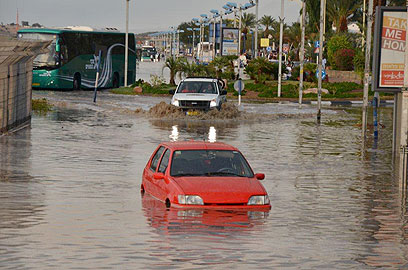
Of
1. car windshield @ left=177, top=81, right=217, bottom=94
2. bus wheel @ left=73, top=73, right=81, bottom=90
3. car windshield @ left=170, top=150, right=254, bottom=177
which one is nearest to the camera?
car windshield @ left=170, top=150, right=254, bottom=177

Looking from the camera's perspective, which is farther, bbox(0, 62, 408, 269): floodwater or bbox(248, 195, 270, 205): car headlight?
bbox(248, 195, 270, 205): car headlight

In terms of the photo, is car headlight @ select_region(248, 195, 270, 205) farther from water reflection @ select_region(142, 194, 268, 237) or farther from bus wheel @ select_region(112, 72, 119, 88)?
bus wheel @ select_region(112, 72, 119, 88)

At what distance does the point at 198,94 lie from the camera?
43.3m

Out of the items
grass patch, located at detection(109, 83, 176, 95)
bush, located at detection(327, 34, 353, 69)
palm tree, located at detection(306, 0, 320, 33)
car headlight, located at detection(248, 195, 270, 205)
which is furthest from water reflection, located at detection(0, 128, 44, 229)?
palm tree, located at detection(306, 0, 320, 33)

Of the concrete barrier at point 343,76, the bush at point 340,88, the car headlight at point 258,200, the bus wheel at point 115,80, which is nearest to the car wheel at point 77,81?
the bus wheel at point 115,80

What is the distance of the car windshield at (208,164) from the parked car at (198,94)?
83.5ft

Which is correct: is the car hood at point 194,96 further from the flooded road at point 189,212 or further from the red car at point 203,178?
the red car at point 203,178

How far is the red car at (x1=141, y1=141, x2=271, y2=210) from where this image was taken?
49.4ft

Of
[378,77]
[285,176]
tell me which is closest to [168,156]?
[285,176]

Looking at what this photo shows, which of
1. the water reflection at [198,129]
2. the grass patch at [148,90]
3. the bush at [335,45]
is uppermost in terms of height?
the bush at [335,45]

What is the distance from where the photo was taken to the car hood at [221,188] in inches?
591

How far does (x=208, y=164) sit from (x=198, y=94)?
26.7 m

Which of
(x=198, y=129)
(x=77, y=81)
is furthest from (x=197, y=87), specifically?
(x=77, y=81)

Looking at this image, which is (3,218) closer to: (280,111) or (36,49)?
(36,49)
